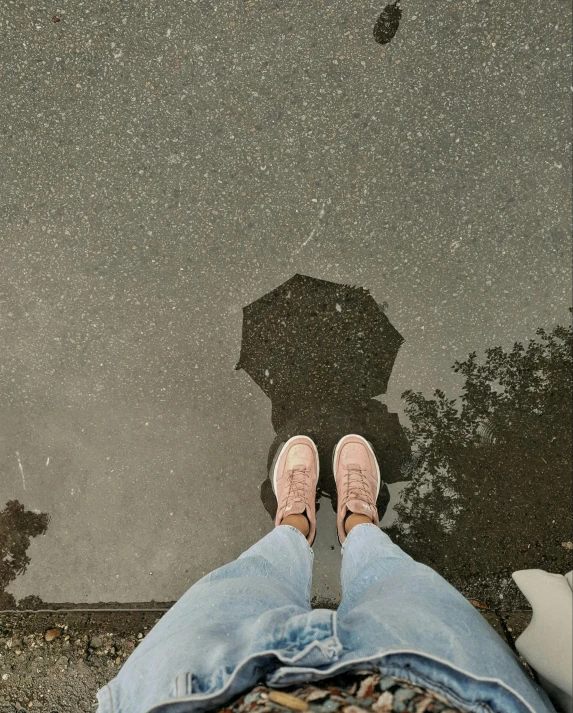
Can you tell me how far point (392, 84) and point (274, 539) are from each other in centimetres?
212

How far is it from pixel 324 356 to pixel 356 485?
0.62 m

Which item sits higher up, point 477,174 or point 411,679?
point 477,174

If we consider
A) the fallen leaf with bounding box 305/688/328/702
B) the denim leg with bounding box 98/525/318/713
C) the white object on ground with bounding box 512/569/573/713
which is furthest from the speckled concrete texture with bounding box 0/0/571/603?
the fallen leaf with bounding box 305/688/328/702

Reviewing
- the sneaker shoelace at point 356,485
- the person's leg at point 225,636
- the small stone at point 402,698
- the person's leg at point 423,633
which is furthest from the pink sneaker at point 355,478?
the small stone at point 402,698

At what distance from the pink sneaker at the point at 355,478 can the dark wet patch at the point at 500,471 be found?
0.25 m

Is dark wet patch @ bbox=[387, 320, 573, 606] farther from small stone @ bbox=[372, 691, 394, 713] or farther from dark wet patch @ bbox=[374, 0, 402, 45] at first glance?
dark wet patch @ bbox=[374, 0, 402, 45]

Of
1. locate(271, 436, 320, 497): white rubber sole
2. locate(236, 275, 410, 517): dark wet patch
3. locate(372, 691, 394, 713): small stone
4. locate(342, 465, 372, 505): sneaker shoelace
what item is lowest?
locate(372, 691, 394, 713): small stone

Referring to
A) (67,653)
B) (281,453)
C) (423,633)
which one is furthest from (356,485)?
(67,653)

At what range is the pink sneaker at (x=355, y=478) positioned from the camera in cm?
211

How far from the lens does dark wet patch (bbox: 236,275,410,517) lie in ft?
7.20

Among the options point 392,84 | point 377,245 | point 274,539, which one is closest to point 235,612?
point 274,539

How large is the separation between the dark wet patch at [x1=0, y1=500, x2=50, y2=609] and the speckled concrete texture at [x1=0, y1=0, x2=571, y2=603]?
0.16 ft

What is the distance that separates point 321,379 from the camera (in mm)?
2203

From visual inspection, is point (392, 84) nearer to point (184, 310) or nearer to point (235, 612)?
point (184, 310)
